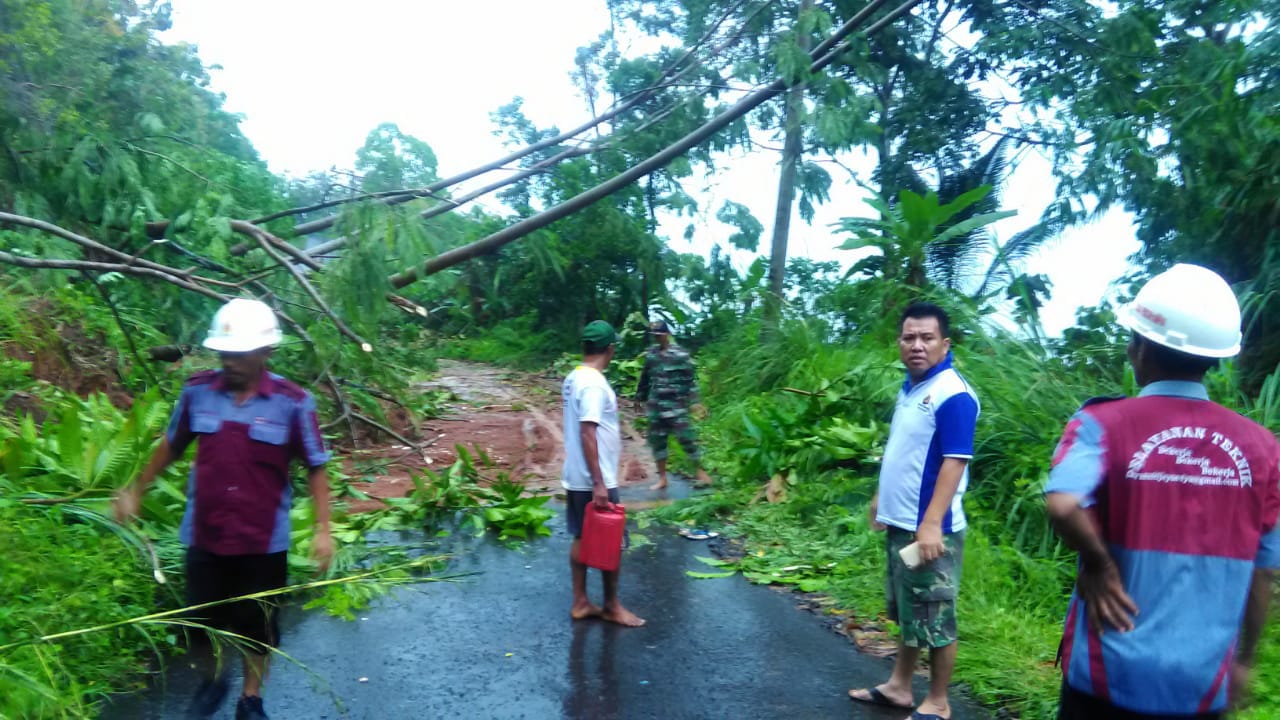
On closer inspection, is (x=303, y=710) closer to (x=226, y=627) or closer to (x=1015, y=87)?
(x=226, y=627)

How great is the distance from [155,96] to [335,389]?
3.43 meters

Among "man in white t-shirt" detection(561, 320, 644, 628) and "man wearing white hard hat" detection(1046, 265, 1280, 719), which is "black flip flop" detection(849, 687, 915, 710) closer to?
"man in white t-shirt" detection(561, 320, 644, 628)

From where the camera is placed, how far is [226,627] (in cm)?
372

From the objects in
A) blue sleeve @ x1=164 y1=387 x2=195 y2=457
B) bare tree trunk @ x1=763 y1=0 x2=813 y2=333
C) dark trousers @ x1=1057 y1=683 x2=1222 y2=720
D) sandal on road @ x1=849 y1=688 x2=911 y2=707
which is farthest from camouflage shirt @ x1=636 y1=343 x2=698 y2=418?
dark trousers @ x1=1057 y1=683 x2=1222 y2=720

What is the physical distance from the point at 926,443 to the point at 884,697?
1.25 meters

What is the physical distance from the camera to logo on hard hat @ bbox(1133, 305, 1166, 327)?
2156 mm

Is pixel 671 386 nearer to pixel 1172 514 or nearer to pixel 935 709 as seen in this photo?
pixel 935 709

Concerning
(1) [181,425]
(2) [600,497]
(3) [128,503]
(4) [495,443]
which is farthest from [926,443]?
(4) [495,443]

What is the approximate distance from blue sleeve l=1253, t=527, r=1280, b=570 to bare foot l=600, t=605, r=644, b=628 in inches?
140

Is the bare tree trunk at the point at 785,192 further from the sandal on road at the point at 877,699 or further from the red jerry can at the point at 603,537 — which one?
the sandal on road at the point at 877,699

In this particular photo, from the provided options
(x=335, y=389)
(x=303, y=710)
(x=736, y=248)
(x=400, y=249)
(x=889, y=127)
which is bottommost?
(x=303, y=710)

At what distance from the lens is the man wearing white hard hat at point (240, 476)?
3531 millimetres

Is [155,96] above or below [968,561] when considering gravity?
above

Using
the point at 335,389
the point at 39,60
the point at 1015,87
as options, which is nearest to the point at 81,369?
the point at 335,389
